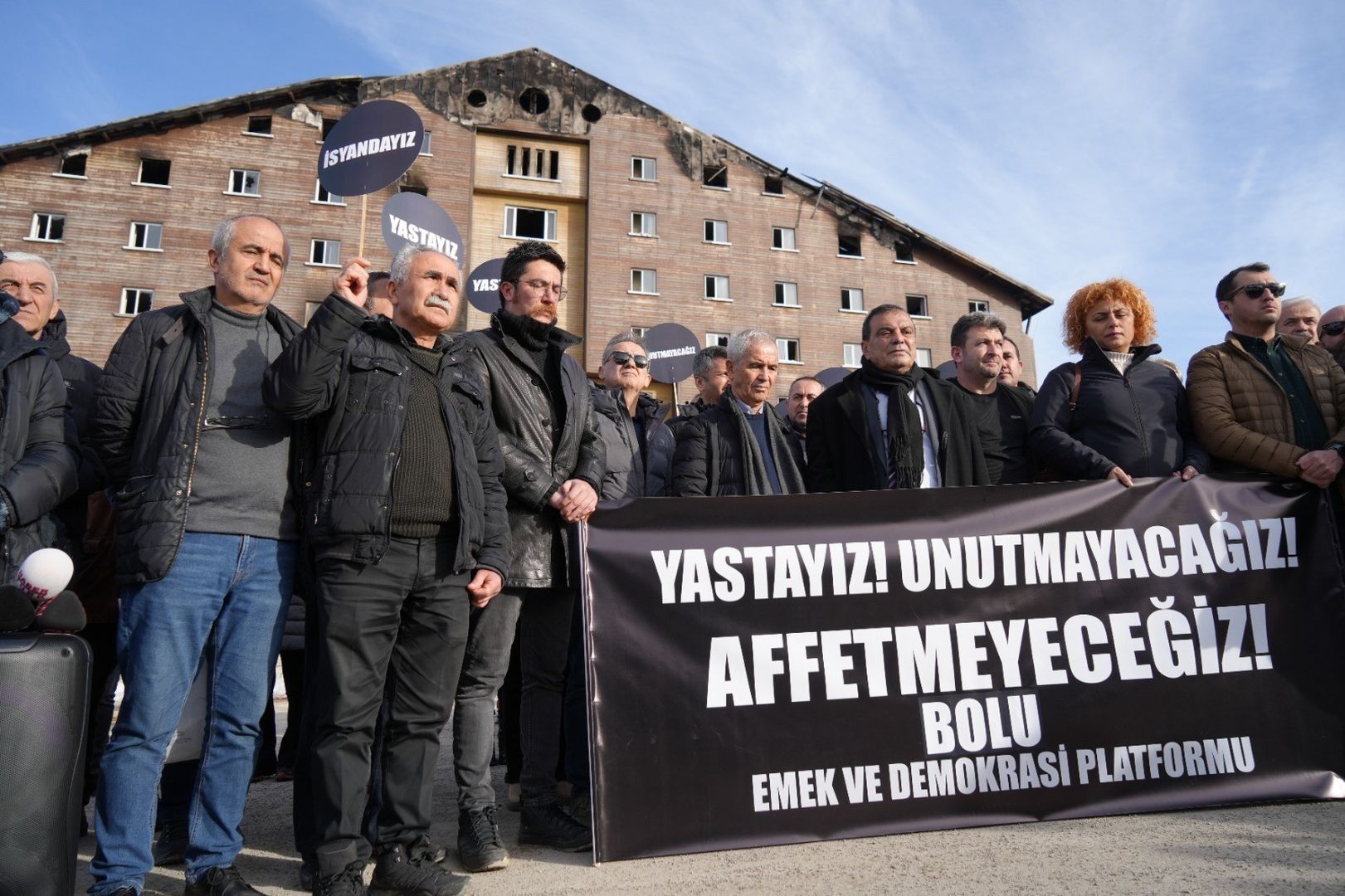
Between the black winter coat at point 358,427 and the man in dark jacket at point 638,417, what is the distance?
148 cm

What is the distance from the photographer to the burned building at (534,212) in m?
25.9

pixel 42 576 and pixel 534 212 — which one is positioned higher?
pixel 534 212

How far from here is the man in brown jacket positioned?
4.16 m

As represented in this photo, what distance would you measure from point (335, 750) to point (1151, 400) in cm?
402

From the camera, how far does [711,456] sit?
4.32m

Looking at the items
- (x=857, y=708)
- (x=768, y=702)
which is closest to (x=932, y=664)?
(x=857, y=708)

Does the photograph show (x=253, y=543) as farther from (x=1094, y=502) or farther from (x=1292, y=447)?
(x=1292, y=447)

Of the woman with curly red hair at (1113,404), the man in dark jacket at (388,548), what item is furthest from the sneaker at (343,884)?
the woman with curly red hair at (1113,404)

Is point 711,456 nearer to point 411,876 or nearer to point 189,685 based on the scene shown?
point 411,876

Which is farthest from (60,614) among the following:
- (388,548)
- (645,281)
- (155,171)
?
(155,171)

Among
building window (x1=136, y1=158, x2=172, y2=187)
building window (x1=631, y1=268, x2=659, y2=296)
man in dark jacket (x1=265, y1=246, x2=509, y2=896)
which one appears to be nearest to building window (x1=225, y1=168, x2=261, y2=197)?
building window (x1=136, y1=158, x2=172, y2=187)

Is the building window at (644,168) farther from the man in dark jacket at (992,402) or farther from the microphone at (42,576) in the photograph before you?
the microphone at (42,576)

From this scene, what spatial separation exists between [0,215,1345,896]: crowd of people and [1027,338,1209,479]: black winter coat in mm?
28

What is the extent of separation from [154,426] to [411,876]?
1.70m
